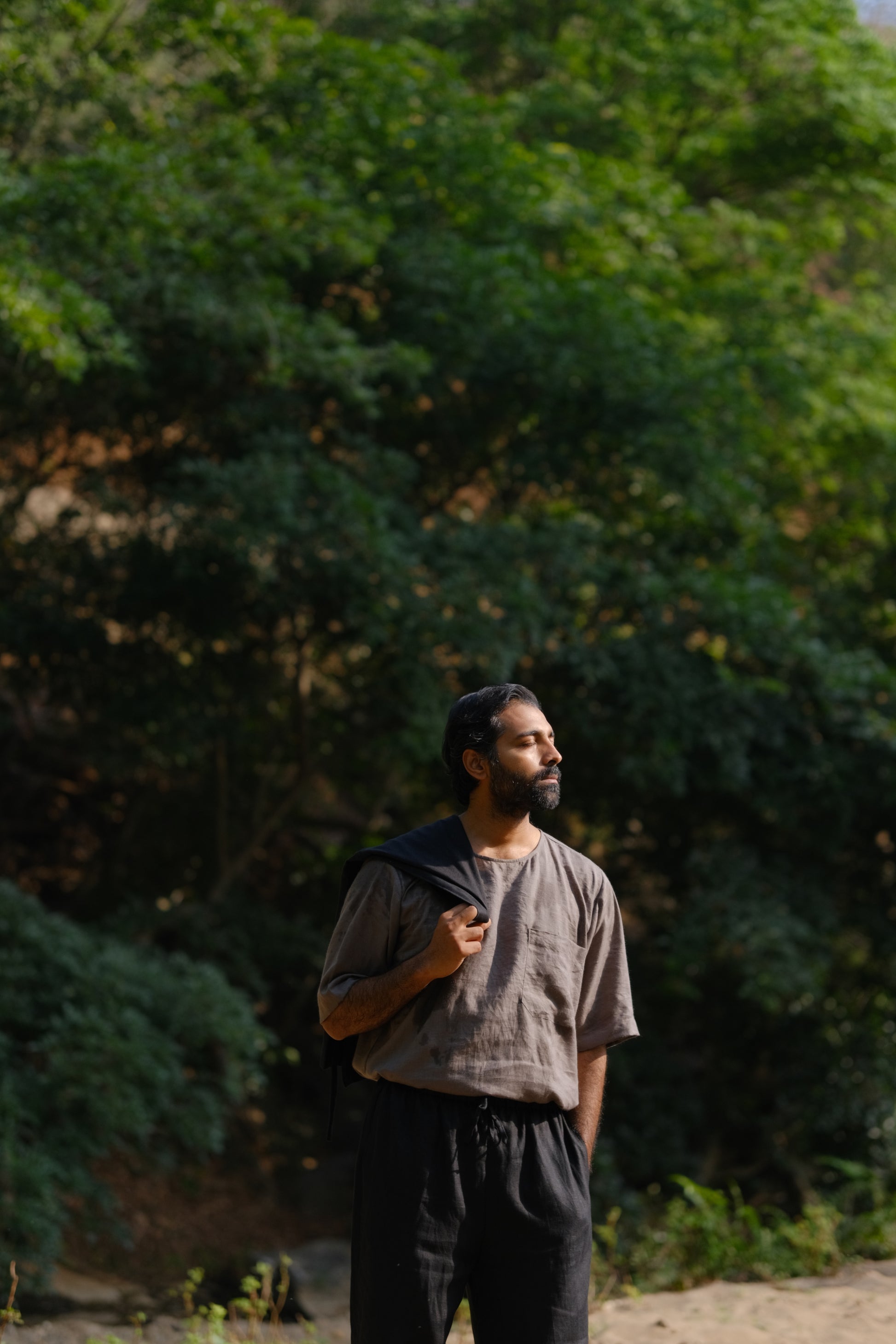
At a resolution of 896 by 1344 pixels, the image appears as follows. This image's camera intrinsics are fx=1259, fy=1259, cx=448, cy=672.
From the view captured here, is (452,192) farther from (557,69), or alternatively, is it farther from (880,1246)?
(880,1246)

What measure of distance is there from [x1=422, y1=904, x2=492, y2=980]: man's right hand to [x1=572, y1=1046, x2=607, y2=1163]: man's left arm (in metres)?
0.42

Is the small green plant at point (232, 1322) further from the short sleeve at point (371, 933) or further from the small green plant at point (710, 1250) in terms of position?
the short sleeve at point (371, 933)

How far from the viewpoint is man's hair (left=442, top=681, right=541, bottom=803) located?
244cm

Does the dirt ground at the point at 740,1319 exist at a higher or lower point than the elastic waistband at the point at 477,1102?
lower

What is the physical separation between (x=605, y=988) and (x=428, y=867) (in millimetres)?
490

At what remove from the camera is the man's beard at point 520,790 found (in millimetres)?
2404

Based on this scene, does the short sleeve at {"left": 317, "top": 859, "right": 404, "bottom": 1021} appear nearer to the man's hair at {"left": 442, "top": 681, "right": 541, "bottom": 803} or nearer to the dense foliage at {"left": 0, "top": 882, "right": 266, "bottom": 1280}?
the man's hair at {"left": 442, "top": 681, "right": 541, "bottom": 803}

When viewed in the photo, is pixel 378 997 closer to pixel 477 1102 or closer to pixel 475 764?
pixel 477 1102

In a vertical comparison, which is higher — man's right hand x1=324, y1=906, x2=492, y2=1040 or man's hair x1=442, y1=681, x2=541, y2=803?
man's hair x1=442, y1=681, x2=541, y2=803

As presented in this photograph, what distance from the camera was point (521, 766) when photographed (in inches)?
94.7

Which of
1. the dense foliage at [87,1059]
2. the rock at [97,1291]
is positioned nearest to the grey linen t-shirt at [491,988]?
the dense foliage at [87,1059]

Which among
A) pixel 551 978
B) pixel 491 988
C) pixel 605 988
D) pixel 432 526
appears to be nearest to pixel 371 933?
pixel 491 988

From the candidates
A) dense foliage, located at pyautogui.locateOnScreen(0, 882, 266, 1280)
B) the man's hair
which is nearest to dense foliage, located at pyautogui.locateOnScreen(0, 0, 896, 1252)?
dense foliage, located at pyautogui.locateOnScreen(0, 882, 266, 1280)

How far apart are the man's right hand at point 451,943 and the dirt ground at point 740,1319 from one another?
2.86 metres
